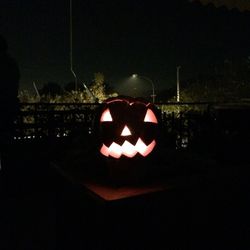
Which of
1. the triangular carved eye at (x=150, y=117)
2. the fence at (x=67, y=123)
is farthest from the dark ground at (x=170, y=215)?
the fence at (x=67, y=123)

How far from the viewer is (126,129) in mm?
1763

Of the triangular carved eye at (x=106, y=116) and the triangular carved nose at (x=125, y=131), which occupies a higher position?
the triangular carved eye at (x=106, y=116)

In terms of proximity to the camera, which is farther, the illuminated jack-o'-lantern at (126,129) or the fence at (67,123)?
the fence at (67,123)

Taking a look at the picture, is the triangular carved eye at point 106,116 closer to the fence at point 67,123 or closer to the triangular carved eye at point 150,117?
the triangular carved eye at point 150,117

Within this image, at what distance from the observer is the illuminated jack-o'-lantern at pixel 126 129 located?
5.68 ft

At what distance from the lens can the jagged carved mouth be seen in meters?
1.71

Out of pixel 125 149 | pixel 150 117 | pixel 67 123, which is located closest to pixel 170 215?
pixel 125 149

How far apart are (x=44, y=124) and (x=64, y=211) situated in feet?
9.12

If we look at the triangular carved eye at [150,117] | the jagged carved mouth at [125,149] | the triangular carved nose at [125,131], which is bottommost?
the jagged carved mouth at [125,149]

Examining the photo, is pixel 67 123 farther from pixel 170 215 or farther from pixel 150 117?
pixel 170 215

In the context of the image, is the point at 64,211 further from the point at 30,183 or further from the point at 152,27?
the point at 152,27

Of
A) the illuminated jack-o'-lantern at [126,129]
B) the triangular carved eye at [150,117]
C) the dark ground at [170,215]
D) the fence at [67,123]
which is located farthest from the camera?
the fence at [67,123]

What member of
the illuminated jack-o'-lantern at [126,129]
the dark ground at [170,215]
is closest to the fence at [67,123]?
the dark ground at [170,215]

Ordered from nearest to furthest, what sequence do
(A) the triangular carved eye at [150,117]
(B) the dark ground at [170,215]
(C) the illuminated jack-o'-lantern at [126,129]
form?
(B) the dark ground at [170,215] < (C) the illuminated jack-o'-lantern at [126,129] < (A) the triangular carved eye at [150,117]
